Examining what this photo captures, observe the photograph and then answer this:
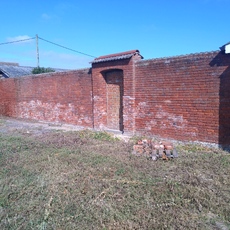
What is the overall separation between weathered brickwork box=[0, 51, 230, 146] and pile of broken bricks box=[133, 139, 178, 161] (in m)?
1.24

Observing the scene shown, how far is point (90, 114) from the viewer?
906 centimetres

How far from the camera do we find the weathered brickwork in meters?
5.55

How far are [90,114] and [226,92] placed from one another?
5.41 m

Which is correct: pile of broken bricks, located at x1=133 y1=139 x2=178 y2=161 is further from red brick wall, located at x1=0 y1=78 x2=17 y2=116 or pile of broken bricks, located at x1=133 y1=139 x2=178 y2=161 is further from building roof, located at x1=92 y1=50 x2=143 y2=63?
red brick wall, located at x1=0 y1=78 x2=17 y2=116

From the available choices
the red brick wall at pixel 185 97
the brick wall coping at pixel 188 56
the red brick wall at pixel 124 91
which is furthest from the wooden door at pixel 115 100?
the brick wall coping at pixel 188 56

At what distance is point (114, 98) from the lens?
8.21m

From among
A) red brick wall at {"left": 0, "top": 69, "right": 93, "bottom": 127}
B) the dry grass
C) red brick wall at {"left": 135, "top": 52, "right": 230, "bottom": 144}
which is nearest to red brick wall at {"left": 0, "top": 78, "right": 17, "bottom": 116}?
red brick wall at {"left": 0, "top": 69, "right": 93, "bottom": 127}

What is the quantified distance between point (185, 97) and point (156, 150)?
6.40ft

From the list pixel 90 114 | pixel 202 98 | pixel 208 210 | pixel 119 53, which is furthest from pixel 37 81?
pixel 208 210

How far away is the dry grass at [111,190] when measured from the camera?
2695 millimetres

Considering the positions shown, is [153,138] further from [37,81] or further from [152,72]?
[37,81]

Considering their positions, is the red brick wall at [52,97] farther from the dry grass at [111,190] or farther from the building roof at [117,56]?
the dry grass at [111,190]

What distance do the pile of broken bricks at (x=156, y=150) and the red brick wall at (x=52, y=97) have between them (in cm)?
405

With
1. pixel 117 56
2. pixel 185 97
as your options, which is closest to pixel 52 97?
pixel 117 56
